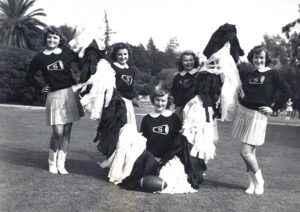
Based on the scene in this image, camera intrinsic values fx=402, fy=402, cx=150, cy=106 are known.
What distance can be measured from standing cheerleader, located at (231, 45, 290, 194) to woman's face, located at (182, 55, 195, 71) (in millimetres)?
880

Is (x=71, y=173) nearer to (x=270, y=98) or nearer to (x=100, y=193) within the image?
(x=100, y=193)

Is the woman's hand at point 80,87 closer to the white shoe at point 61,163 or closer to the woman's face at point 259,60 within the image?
the white shoe at point 61,163

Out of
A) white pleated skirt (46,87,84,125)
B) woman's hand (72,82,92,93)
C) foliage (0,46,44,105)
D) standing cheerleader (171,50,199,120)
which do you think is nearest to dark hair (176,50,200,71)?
standing cheerleader (171,50,199,120)

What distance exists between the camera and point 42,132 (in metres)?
11.2

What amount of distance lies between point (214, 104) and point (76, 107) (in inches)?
82.5

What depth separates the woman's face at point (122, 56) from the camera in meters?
5.93

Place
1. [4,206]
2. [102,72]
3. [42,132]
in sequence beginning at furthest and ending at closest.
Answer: [42,132]
[102,72]
[4,206]

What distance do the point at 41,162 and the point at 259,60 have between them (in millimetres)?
3880

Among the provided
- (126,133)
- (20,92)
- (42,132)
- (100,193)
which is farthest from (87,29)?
(20,92)

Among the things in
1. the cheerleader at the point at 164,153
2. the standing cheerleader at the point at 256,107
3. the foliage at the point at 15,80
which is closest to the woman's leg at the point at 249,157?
the standing cheerleader at the point at 256,107

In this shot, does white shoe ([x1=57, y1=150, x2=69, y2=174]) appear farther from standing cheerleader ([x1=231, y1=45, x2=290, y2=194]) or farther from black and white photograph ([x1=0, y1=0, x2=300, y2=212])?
standing cheerleader ([x1=231, y1=45, x2=290, y2=194])

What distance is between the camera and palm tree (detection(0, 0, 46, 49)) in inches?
1222

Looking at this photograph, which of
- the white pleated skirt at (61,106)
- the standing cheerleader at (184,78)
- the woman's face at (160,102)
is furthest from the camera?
the white pleated skirt at (61,106)

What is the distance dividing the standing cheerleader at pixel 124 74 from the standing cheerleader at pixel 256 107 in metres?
1.67
